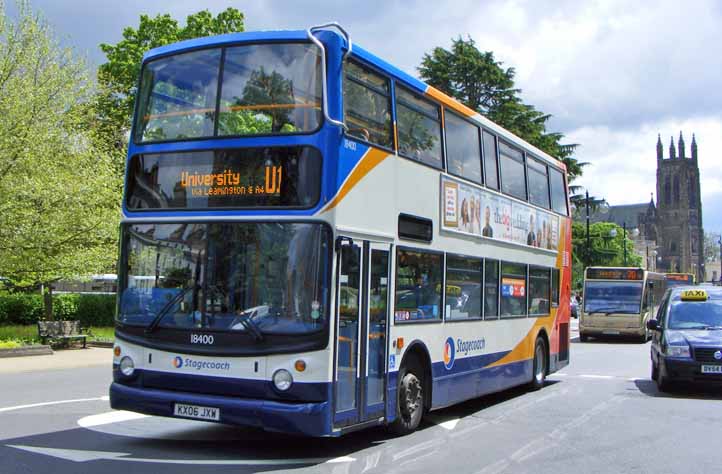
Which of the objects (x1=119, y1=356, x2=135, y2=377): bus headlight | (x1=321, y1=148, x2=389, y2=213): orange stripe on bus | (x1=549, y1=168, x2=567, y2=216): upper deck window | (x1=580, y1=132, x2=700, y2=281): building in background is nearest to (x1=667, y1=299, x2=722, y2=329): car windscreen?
(x1=549, y1=168, x2=567, y2=216): upper deck window

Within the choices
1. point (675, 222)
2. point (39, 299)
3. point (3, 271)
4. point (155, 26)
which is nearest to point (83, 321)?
point (39, 299)

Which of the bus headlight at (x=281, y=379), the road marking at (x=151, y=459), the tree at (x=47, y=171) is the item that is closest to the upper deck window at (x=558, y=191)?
the road marking at (x=151, y=459)

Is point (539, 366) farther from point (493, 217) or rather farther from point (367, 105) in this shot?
point (367, 105)

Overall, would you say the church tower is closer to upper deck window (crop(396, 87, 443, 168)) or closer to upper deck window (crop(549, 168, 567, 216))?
upper deck window (crop(549, 168, 567, 216))

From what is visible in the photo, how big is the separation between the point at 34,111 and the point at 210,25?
20.3m

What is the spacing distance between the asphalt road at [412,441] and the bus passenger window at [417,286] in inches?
58.2

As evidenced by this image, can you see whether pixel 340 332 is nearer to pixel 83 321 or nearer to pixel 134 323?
pixel 134 323

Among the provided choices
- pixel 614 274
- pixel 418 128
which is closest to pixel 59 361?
pixel 418 128

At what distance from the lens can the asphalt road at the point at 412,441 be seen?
8.01 m

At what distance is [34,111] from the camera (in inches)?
896

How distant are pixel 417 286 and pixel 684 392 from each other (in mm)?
7592

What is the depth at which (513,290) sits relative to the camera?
541 inches

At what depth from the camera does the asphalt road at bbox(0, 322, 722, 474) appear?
8.01 meters

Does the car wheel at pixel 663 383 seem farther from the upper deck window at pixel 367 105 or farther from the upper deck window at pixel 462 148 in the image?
the upper deck window at pixel 367 105
